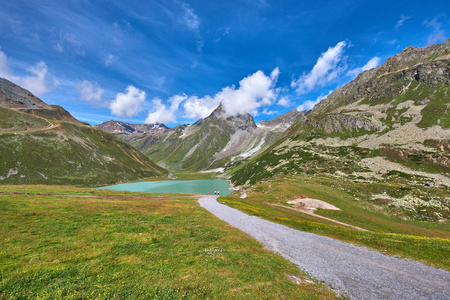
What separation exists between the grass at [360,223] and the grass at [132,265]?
14.3m

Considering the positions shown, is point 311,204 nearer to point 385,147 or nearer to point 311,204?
point 311,204

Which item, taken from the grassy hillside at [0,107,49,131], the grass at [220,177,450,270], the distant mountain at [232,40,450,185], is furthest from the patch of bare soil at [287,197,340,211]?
the grassy hillside at [0,107,49,131]

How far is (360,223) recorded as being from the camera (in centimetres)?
4756

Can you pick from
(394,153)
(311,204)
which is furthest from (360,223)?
(394,153)

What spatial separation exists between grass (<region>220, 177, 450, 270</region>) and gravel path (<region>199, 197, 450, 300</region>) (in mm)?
2637

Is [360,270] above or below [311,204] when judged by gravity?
above

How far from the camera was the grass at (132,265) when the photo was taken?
9.68 meters

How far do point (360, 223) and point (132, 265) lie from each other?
5830 cm

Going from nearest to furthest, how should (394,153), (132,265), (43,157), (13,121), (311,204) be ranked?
(132,265)
(311,204)
(394,153)
(43,157)
(13,121)

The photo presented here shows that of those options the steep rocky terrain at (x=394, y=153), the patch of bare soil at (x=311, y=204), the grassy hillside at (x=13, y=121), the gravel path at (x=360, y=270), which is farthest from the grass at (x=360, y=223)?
the grassy hillside at (x=13, y=121)

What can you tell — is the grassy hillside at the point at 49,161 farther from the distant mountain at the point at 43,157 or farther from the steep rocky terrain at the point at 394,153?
the steep rocky terrain at the point at 394,153

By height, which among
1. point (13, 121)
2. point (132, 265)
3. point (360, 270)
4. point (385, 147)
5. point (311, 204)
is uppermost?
point (13, 121)

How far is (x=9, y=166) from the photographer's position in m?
129

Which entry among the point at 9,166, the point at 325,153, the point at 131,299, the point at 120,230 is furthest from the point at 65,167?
the point at 325,153
